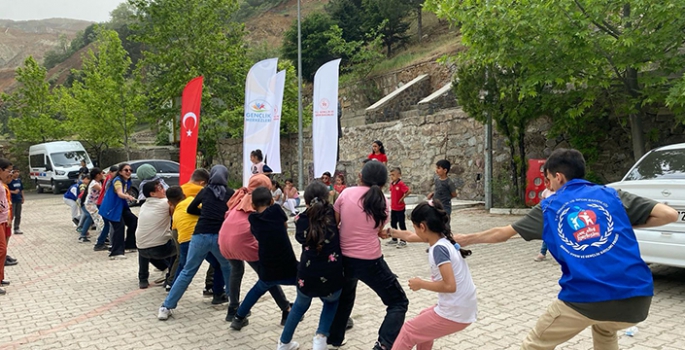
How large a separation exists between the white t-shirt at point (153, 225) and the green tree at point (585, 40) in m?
6.14

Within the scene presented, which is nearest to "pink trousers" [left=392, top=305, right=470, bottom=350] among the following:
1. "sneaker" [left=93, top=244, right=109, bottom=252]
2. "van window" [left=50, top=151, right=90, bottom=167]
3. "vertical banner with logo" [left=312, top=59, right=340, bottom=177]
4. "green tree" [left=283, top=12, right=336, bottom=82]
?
"sneaker" [left=93, top=244, right=109, bottom=252]

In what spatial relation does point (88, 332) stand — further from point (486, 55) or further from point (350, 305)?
point (486, 55)

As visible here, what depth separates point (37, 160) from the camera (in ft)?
82.5

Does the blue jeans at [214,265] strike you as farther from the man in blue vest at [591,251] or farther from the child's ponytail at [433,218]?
the man in blue vest at [591,251]

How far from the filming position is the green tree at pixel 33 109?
28.5 m

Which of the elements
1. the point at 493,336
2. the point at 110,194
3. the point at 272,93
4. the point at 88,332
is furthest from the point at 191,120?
the point at 493,336

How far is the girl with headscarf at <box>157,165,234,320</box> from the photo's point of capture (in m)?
5.18

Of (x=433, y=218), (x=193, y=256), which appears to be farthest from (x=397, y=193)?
(x=433, y=218)

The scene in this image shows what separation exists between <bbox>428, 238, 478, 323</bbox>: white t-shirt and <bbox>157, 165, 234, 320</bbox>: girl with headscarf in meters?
2.75

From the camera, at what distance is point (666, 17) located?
299 inches

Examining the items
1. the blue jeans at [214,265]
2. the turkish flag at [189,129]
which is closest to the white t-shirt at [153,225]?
the blue jeans at [214,265]

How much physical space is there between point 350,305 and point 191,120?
6.58 meters

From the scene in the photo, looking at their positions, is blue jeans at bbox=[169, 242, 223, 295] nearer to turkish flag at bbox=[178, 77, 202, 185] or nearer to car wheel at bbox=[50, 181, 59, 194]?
turkish flag at bbox=[178, 77, 202, 185]

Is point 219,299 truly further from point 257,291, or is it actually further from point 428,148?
point 428,148
